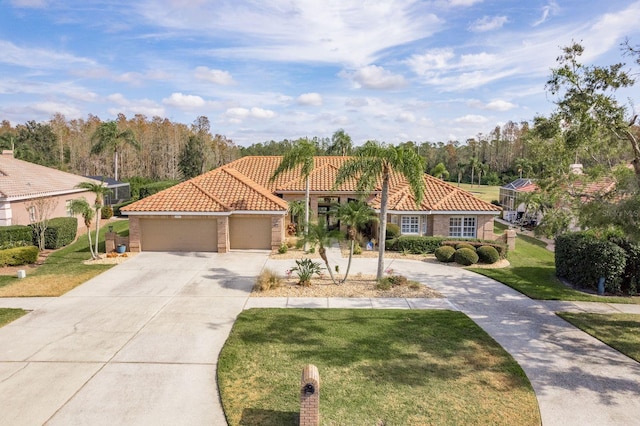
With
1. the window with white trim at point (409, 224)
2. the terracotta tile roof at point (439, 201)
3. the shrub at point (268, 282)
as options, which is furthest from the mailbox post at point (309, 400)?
the window with white trim at point (409, 224)

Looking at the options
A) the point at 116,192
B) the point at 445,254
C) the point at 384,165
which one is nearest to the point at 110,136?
the point at 116,192

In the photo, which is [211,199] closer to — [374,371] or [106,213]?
[374,371]

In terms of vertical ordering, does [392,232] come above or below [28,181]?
below

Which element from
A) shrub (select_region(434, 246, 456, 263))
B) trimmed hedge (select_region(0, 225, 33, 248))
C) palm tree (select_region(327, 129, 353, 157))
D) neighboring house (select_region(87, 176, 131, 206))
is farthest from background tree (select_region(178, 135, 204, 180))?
shrub (select_region(434, 246, 456, 263))

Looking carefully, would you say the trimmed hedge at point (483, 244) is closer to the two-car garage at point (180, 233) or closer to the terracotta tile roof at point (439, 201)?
the terracotta tile roof at point (439, 201)

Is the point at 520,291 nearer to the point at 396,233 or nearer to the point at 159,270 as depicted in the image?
the point at 396,233

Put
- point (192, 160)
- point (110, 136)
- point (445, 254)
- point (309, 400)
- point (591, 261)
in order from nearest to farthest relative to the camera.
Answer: point (309, 400) → point (591, 261) → point (445, 254) → point (110, 136) → point (192, 160)

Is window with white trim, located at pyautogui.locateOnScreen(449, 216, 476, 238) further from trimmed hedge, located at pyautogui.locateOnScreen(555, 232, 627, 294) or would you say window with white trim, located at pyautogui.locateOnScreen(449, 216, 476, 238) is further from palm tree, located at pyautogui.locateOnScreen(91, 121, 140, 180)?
palm tree, located at pyautogui.locateOnScreen(91, 121, 140, 180)
